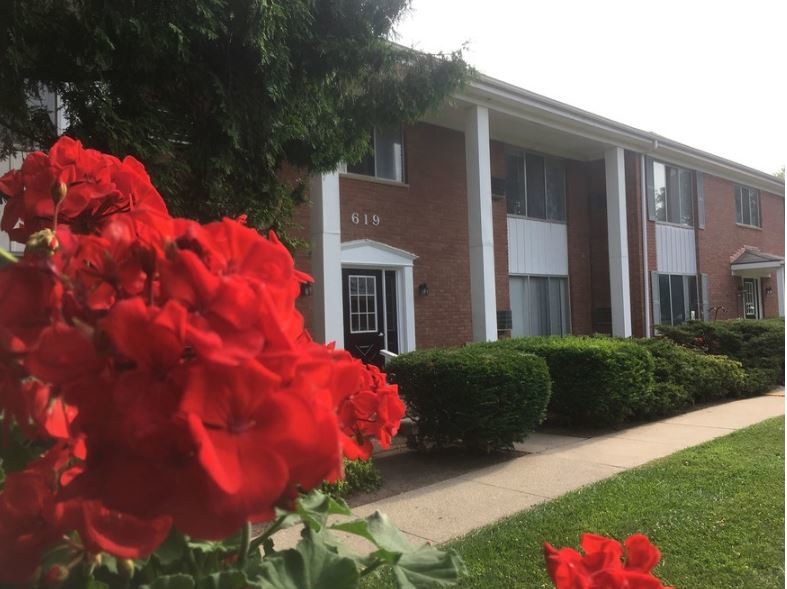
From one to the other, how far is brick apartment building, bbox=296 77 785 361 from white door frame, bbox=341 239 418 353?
0.10 ft

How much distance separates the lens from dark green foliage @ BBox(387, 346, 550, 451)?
6457mm

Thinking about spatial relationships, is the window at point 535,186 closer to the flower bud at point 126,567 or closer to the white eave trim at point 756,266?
the white eave trim at point 756,266

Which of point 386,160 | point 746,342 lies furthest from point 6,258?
point 746,342

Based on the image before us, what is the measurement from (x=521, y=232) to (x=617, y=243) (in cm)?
222

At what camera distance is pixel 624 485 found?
5.55 metres

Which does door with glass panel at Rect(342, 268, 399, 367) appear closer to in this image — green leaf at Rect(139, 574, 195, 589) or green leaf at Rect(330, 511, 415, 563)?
green leaf at Rect(330, 511, 415, 563)

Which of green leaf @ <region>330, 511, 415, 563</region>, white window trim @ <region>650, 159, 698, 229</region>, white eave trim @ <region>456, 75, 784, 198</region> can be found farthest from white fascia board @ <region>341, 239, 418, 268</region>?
green leaf @ <region>330, 511, 415, 563</region>

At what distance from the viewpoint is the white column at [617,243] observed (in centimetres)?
1445

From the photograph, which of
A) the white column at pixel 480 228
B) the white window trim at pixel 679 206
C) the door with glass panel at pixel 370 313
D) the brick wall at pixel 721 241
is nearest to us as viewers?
the door with glass panel at pixel 370 313

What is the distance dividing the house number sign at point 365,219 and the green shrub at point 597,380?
3.62 metres

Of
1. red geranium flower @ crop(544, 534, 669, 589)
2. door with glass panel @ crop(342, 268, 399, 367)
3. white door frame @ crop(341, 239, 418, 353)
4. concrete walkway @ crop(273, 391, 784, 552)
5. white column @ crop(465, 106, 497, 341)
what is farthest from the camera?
white column @ crop(465, 106, 497, 341)

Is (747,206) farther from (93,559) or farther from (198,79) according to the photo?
(93,559)

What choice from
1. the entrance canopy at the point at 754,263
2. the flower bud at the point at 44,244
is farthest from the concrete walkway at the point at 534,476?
the entrance canopy at the point at 754,263

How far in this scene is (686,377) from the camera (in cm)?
998
